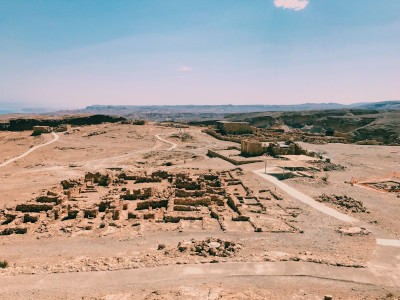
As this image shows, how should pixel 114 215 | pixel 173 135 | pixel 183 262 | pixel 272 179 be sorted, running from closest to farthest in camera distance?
1. pixel 183 262
2. pixel 114 215
3. pixel 272 179
4. pixel 173 135

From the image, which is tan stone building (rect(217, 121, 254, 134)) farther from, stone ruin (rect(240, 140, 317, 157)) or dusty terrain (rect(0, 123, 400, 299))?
dusty terrain (rect(0, 123, 400, 299))

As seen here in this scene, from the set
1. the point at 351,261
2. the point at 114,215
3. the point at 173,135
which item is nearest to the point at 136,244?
the point at 114,215

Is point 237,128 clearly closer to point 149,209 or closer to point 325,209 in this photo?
point 325,209

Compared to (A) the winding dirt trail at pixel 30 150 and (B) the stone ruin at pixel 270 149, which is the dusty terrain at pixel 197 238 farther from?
(B) the stone ruin at pixel 270 149

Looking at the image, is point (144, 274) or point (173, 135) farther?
point (173, 135)

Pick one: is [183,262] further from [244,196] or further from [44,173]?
[44,173]

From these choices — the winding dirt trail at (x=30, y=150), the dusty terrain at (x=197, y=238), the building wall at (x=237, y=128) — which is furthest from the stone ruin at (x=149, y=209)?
the building wall at (x=237, y=128)
